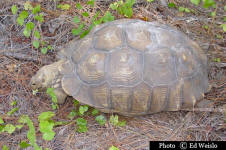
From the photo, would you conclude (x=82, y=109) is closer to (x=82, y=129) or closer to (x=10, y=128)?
(x=82, y=129)

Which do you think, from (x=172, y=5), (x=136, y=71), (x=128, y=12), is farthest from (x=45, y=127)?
(x=172, y=5)

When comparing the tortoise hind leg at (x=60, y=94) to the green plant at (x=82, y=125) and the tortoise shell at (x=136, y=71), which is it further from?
the green plant at (x=82, y=125)

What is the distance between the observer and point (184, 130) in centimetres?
296

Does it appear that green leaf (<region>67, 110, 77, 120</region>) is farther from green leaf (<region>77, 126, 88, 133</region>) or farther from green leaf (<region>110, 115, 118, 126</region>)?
green leaf (<region>110, 115, 118, 126</region>)

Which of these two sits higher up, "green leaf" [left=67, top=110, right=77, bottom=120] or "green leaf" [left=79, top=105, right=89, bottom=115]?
"green leaf" [left=79, top=105, right=89, bottom=115]

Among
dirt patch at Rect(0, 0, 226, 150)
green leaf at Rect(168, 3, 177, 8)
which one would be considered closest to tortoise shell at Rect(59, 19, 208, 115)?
dirt patch at Rect(0, 0, 226, 150)

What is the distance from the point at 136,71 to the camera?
8.90ft

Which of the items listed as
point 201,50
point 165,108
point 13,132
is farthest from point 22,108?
point 201,50

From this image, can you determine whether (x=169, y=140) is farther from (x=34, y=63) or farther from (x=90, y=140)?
(x=34, y=63)

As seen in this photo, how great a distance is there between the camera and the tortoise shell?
2.72 m

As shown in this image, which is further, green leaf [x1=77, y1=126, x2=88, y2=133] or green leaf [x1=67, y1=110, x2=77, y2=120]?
green leaf [x1=67, y1=110, x2=77, y2=120]

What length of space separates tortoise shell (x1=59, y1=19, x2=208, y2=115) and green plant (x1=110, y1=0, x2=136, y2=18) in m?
0.55

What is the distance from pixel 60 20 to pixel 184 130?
2.68m

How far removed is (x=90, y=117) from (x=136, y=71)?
1024 millimetres
